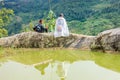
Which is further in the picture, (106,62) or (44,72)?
(106,62)

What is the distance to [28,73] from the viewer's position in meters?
10.7

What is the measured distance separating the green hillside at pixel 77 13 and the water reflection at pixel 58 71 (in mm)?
47869

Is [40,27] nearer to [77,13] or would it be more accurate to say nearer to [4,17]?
[4,17]

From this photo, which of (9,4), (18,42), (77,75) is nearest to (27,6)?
(9,4)

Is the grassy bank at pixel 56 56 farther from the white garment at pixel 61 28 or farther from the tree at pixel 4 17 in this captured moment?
the tree at pixel 4 17

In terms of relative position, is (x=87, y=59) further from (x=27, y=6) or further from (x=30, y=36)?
(x=27, y=6)

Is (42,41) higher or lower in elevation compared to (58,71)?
higher

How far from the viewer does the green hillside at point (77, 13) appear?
7025 centimetres

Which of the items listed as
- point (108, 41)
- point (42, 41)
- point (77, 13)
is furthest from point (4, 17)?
point (77, 13)

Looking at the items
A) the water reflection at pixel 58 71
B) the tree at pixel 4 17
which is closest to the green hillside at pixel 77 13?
the tree at pixel 4 17

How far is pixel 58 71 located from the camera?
1084 centimetres

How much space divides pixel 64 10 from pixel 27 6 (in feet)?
102

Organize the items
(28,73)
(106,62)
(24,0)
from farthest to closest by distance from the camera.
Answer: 1. (24,0)
2. (106,62)
3. (28,73)

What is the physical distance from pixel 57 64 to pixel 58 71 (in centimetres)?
128
